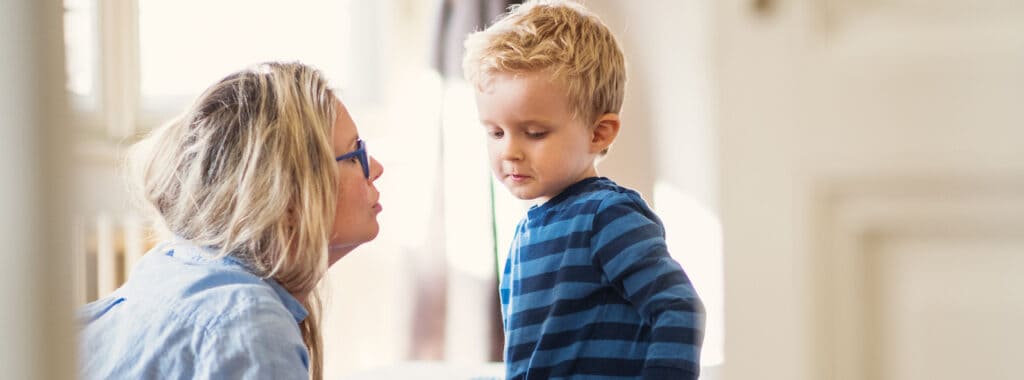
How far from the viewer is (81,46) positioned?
5.79ft

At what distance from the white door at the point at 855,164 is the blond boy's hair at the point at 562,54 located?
430 millimetres

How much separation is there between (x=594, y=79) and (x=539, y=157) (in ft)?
0.33

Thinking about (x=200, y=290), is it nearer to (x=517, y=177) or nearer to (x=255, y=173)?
(x=255, y=173)

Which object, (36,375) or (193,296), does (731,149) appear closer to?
(36,375)

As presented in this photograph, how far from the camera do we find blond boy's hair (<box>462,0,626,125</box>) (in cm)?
102

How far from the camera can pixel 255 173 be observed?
A: 38.4 inches

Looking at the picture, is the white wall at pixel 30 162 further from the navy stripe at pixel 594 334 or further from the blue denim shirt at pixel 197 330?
the navy stripe at pixel 594 334

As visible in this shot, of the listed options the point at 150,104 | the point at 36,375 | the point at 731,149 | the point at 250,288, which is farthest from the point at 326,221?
the point at 150,104

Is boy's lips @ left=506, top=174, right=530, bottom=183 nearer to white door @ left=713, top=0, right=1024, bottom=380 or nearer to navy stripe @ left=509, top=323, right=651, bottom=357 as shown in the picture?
navy stripe @ left=509, top=323, right=651, bottom=357

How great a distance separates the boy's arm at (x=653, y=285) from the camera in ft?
3.15

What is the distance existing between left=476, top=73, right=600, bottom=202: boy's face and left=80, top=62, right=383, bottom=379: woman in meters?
0.15

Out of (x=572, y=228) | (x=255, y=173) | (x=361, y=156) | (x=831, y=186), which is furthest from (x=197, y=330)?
(x=831, y=186)

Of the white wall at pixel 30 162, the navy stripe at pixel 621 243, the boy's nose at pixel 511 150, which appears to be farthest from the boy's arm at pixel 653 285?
the white wall at pixel 30 162

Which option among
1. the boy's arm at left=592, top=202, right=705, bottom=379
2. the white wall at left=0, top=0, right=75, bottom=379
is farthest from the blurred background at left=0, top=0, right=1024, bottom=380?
the boy's arm at left=592, top=202, right=705, bottom=379
